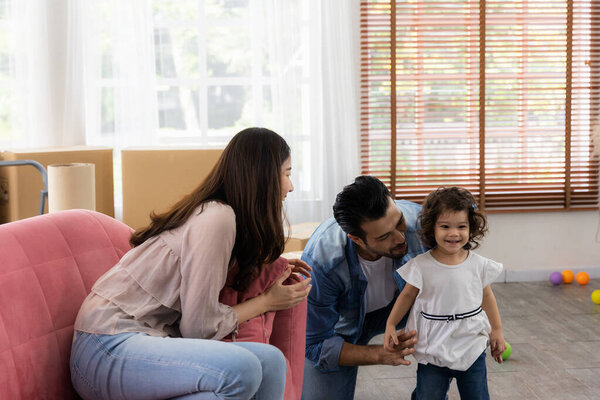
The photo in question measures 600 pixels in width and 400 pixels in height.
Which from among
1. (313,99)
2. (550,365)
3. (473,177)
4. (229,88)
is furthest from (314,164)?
(550,365)

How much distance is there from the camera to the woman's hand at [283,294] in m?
2.00

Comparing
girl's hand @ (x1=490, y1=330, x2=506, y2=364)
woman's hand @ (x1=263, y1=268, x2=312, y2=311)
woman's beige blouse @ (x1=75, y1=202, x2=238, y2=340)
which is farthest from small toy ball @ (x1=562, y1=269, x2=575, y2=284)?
woman's beige blouse @ (x1=75, y1=202, x2=238, y2=340)

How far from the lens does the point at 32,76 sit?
408cm

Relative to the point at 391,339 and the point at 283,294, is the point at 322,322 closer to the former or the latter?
the point at 391,339

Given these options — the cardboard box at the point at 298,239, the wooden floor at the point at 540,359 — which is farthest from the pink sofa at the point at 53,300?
the cardboard box at the point at 298,239

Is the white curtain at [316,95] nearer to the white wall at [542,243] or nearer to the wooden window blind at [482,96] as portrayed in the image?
the wooden window blind at [482,96]

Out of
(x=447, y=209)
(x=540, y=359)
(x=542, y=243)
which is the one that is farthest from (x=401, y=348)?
(x=542, y=243)

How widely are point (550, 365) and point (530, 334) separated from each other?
0.44 m

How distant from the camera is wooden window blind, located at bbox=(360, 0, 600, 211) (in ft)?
14.6

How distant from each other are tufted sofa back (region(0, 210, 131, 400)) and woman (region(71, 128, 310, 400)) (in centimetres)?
7

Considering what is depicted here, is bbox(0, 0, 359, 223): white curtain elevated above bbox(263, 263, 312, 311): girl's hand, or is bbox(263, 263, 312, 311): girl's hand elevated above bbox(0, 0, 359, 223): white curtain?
bbox(0, 0, 359, 223): white curtain

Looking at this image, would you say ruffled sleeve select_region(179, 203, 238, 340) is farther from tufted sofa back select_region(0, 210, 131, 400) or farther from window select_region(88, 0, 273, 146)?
window select_region(88, 0, 273, 146)

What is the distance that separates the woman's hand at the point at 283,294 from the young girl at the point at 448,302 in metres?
0.35

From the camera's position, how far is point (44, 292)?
1790mm
